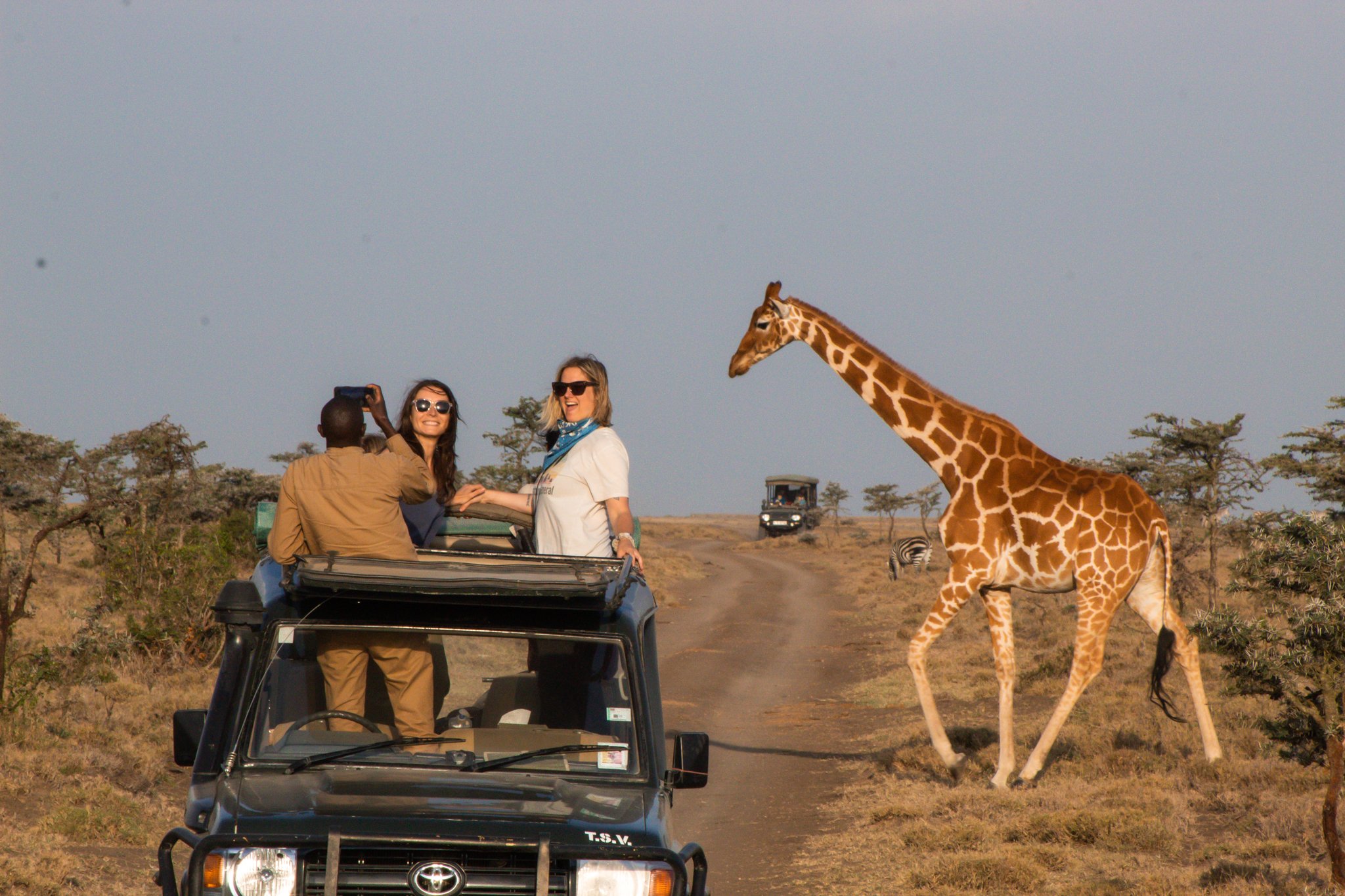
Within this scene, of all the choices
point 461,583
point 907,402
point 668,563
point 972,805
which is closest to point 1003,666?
point 972,805

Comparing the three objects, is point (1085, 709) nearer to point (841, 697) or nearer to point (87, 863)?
point (841, 697)

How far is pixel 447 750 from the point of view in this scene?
4.56 metres

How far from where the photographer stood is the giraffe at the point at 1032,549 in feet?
35.2

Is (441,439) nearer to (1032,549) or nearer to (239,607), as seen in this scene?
(239,607)

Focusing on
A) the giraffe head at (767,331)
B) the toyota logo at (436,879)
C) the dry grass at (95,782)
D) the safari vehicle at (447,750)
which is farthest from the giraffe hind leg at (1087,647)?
the toyota logo at (436,879)

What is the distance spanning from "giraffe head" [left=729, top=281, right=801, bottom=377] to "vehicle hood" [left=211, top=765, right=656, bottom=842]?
7718mm

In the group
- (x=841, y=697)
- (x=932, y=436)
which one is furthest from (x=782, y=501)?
(x=932, y=436)

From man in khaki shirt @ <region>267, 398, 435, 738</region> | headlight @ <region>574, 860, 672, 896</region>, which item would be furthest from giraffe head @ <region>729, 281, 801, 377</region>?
headlight @ <region>574, 860, 672, 896</region>

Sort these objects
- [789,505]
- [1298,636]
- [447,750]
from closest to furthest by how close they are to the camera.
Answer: [447,750], [1298,636], [789,505]

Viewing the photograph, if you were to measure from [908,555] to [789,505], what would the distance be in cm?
2942

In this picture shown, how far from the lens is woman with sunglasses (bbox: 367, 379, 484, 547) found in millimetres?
6266

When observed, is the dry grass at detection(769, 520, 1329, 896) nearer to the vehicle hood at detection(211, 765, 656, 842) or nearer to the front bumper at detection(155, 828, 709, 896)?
the vehicle hood at detection(211, 765, 656, 842)

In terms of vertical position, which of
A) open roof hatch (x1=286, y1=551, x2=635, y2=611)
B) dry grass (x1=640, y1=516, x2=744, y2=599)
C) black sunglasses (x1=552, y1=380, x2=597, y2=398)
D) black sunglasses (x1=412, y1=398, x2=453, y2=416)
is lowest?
dry grass (x1=640, y1=516, x2=744, y2=599)

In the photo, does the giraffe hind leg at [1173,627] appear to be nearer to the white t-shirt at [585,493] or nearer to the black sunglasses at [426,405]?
the white t-shirt at [585,493]
